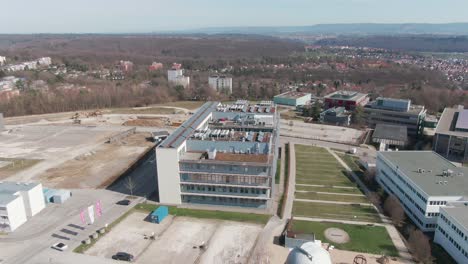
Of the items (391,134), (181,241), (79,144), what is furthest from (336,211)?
(79,144)

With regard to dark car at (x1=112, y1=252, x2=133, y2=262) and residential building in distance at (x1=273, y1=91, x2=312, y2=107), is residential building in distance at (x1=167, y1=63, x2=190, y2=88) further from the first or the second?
dark car at (x1=112, y1=252, x2=133, y2=262)

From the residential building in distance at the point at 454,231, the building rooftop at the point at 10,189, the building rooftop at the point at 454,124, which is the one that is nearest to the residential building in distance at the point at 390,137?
the building rooftop at the point at 454,124

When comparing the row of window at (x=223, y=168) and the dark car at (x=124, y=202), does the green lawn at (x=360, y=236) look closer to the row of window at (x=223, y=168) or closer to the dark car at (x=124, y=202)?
the row of window at (x=223, y=168)

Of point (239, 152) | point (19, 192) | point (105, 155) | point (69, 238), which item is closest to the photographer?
point (69, 238)

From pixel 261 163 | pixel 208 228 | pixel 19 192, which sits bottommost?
pixel 208 228

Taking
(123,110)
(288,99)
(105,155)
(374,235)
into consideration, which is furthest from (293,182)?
(123,110)

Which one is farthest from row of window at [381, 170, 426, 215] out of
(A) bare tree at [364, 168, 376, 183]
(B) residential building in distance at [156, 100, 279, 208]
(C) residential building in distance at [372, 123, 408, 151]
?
(C) residential building in distance at [372, 123, 408, 151]

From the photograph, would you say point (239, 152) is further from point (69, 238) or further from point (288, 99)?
point (288, 99)
